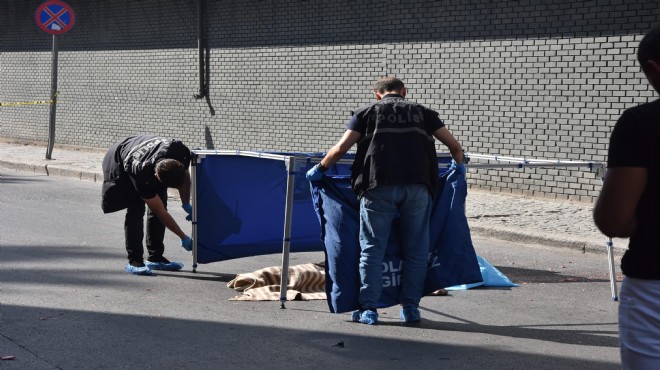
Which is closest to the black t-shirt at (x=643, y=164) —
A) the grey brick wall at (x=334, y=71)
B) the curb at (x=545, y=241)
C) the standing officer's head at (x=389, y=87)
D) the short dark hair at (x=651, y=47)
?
the short dark hair at (x=651, y=47)

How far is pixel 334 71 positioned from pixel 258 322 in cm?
938

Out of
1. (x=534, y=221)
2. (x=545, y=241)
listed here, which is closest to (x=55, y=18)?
(x=534, y=221)

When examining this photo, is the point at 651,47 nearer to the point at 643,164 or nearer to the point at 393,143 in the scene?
the point at 643,164

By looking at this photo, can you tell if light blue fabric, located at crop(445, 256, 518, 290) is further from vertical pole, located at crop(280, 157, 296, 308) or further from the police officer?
vertical pole, located at crop(280, 157, 296, 308)

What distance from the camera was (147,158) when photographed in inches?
293

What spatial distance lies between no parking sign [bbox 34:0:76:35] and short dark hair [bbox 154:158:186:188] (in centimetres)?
1153

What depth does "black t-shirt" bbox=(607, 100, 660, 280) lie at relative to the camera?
274 cm

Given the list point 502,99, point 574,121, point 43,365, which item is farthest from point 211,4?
point 43,365

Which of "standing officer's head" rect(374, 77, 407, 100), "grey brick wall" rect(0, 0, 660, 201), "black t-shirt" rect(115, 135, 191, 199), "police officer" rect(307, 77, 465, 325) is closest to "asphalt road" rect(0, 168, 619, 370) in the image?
"police officer" rect(307, 77, 465, 325)

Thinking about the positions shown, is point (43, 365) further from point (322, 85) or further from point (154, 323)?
point (322, 85)

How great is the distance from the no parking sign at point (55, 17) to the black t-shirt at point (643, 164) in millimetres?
16357

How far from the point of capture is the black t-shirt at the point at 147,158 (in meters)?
7.42

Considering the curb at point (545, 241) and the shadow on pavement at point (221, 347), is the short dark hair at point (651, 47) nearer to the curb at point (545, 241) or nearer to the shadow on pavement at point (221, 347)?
the shadow on pavement at point (221, 347)

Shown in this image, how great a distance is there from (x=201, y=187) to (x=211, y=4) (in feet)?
33.9
